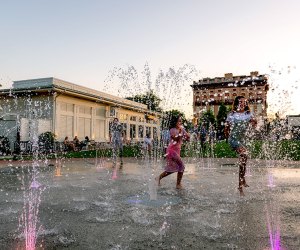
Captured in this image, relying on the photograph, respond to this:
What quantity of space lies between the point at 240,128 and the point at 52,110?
64.8 ft

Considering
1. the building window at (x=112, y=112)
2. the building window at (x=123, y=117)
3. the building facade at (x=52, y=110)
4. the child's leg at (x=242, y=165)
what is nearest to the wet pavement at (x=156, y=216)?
the child's leg at (x=242, y=165)

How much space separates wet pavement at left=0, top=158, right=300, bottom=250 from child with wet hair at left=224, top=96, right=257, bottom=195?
0.60 metres

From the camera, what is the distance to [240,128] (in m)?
7.82

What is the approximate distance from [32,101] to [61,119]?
260cm

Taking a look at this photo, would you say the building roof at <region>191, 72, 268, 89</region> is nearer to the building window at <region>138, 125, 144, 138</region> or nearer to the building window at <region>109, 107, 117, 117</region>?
the building window at <region>138, 125, 144, 138</region>

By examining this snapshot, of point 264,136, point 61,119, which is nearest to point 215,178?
point 61,119

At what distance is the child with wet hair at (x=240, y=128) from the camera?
7.72 metres

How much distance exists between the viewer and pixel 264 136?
59.5m

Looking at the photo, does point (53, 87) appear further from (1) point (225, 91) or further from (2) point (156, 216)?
(1) point (225, 91)

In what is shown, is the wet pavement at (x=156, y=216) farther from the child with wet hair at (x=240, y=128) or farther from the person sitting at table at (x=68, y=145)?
the person sitting at table at (x=68, y=145)

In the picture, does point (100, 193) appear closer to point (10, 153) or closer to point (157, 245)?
point (157, 245)

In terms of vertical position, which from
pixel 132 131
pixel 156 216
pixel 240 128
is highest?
pixel 132 131

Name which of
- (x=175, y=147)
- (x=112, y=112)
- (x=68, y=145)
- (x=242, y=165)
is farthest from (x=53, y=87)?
(x=242, y=165)

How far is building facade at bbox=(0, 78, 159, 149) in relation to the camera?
23797mm
